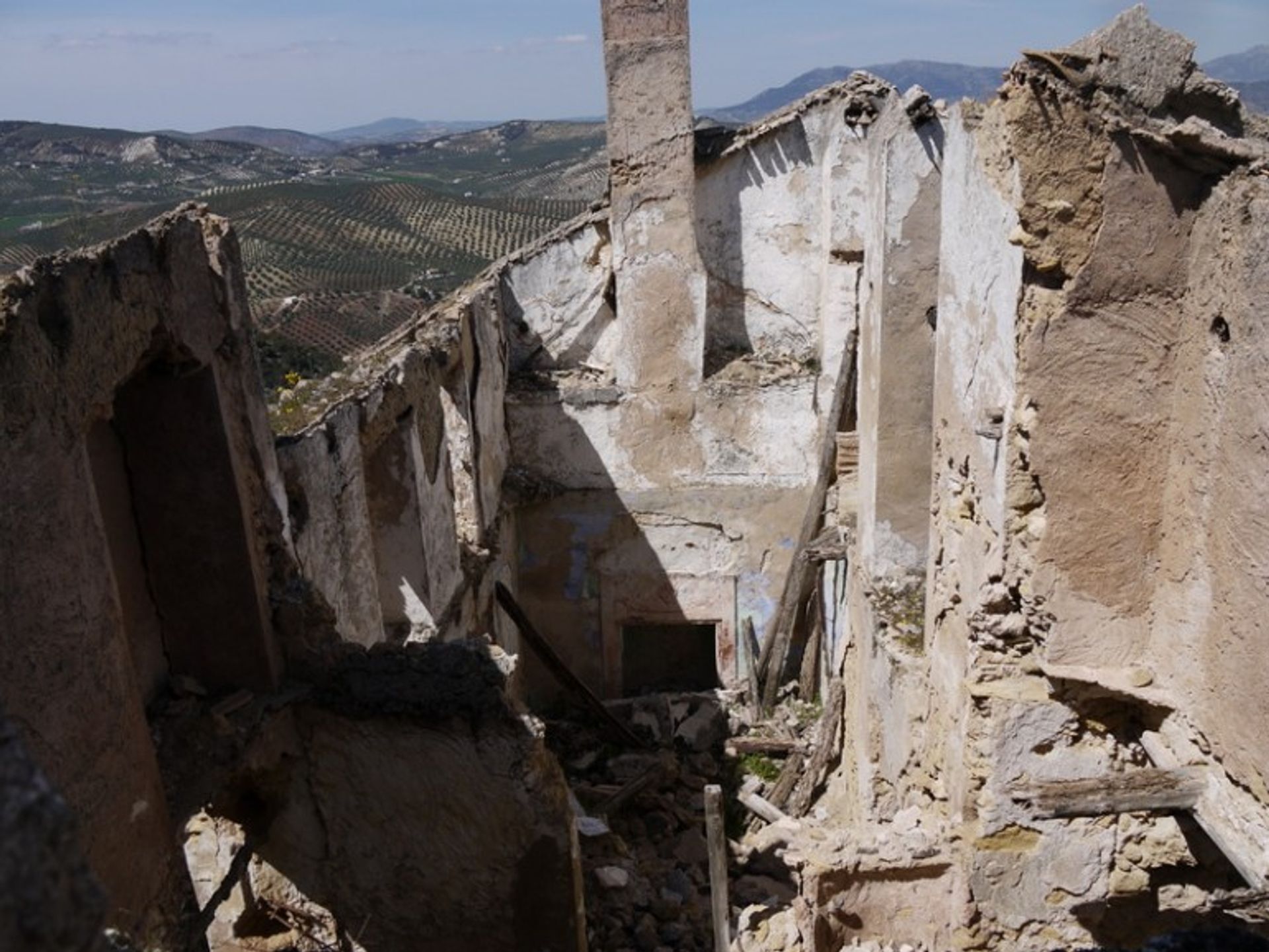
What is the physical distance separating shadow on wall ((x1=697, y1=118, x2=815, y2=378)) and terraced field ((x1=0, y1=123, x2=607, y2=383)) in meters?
3.73

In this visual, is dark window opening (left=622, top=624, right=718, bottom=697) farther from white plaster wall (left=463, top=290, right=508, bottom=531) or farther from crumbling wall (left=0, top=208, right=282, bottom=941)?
crumbling wall (left=0, top=208, right=282, bottom=941)

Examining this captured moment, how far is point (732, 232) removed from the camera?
10.5 m

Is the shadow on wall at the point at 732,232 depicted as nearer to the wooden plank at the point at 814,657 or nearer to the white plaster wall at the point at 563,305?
the white plaster wall at the point at 563,305

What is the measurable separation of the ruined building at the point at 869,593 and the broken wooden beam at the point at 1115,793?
22mm

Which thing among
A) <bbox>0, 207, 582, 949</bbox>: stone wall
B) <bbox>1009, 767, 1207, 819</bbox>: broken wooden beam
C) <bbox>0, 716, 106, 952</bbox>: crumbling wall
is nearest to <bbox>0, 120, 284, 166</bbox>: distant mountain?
<bbox>0, 207, 582, 949</bbox>: stone wall

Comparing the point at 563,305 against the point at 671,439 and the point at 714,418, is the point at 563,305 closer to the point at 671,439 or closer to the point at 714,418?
the point at 671,439

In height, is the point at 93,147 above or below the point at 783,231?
above

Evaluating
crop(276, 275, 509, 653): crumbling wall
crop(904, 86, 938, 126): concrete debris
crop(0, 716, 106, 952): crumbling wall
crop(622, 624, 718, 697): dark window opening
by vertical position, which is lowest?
crop(622, 624, 718, 697): dark window opening

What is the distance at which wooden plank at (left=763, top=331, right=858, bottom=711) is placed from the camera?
988 cm

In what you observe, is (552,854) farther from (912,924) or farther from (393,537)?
(393,537)

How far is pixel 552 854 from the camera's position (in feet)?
17.3

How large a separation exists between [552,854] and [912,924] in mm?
1831

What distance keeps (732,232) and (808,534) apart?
118 inches

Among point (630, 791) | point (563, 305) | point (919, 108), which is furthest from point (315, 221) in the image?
point (919, 108)
